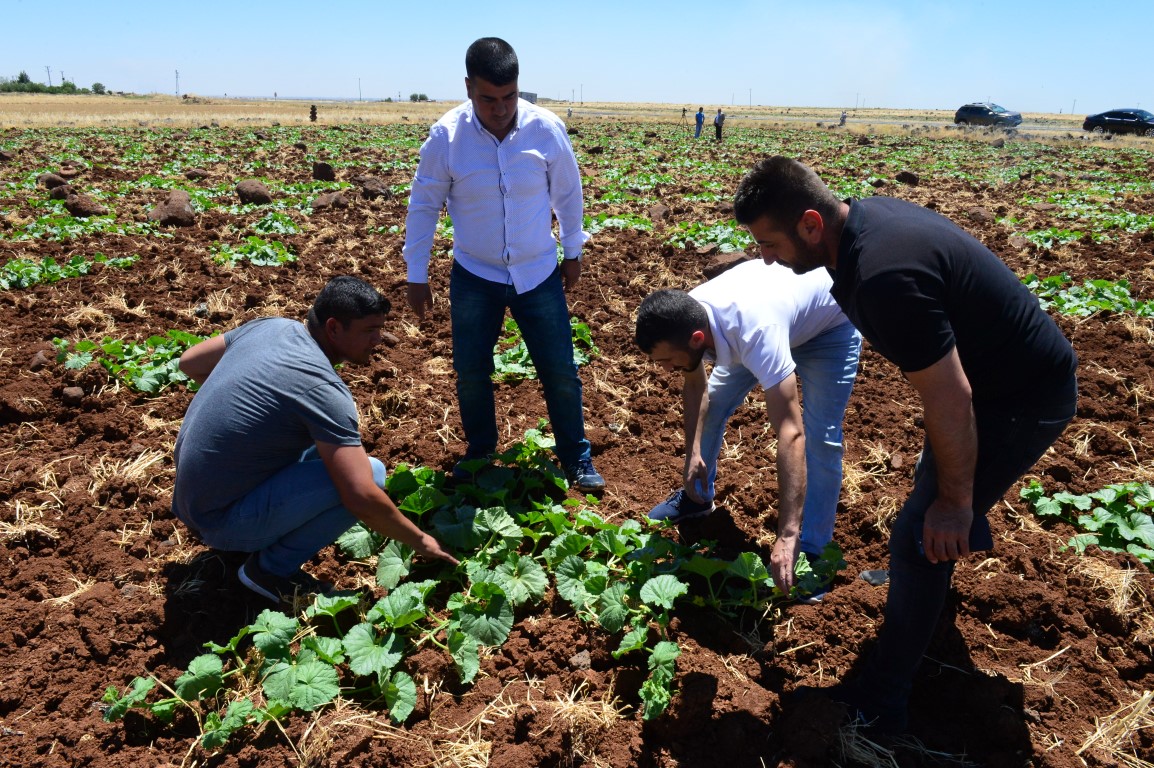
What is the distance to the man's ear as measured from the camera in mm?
2342

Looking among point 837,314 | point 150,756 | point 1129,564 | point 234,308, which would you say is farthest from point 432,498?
point 234,308

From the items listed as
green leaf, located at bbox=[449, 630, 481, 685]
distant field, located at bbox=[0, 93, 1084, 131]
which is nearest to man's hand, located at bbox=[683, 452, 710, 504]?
green leaf, located at bbox=[449, 630, 481, 685]

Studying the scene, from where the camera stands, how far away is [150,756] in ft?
8.84

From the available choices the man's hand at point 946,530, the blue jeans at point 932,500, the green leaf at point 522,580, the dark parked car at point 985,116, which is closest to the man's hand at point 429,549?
the green leaf at point 522,580

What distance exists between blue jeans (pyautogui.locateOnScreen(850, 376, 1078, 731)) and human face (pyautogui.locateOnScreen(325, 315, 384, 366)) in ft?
6.89

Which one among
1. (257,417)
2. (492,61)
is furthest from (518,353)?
(257,417)

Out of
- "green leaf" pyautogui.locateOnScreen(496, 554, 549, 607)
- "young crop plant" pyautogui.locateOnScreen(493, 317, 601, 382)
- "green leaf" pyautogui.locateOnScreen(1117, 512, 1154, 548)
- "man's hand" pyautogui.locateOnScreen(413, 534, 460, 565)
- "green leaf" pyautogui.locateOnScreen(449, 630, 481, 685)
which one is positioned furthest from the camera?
"young crop plant" pyautogui.locateOnScreen(493, 317, 601, 382)

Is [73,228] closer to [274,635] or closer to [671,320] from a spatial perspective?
[274,635]

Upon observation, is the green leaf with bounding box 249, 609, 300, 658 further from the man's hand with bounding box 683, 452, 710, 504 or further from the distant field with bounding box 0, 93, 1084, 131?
the distant field with bounding box 0, 93, 1084, 131

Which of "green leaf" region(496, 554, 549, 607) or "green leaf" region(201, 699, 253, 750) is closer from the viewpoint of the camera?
"green leaf" region(201, 699, 253, 750)

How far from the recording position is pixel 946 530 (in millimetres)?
2344

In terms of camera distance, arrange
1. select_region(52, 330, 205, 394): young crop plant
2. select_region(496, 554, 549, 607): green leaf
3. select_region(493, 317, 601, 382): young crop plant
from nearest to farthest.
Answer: select_region(496, 554, 549, 607): green leaf → select_region(52, 330, 205, 394): young crop plant → select_region(493, 317, 601, 382): young crop plant

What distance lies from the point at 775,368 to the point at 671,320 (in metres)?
0.44

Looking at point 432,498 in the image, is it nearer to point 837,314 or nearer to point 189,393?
point 837,314
